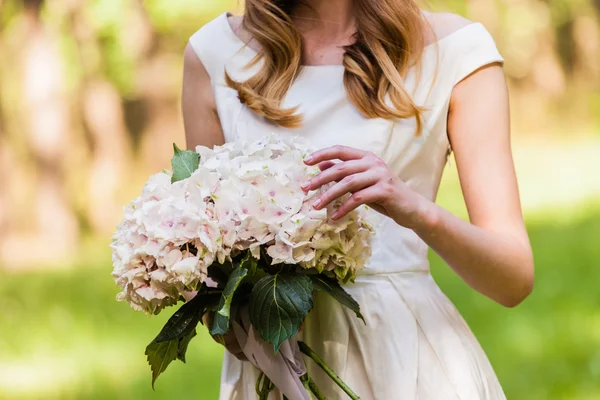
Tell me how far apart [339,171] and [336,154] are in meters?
0.04

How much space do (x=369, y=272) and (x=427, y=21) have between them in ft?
1.92

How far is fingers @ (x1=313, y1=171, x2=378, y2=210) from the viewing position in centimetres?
177

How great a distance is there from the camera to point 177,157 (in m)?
1.96

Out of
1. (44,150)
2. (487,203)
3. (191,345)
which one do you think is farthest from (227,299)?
(44,150)

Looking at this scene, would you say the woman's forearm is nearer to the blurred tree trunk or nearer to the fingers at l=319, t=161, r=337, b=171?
the fingers at l=319, t=161, r=337, b=171

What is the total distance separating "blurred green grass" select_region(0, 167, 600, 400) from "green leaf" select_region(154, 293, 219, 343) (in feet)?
12.5

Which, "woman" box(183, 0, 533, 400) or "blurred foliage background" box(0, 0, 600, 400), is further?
"blurred foliage background" box(0, 0, 600, 400)

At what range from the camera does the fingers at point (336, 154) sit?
179cm

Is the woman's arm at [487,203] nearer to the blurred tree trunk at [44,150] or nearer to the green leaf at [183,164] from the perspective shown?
the green leaf at [183,164]

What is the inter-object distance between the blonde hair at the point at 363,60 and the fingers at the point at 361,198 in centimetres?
47

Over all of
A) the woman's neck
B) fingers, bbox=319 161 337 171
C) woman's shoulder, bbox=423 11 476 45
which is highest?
the woman's neck

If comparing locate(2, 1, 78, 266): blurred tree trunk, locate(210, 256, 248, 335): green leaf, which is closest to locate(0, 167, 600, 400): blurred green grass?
locate(2, 1, 78, 266): blurred tree trunk

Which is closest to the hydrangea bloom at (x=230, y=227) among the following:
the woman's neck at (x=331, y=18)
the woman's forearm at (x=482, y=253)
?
the woman's forearm at (x=482, y=253)

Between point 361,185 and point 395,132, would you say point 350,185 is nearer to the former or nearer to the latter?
point 361,185
